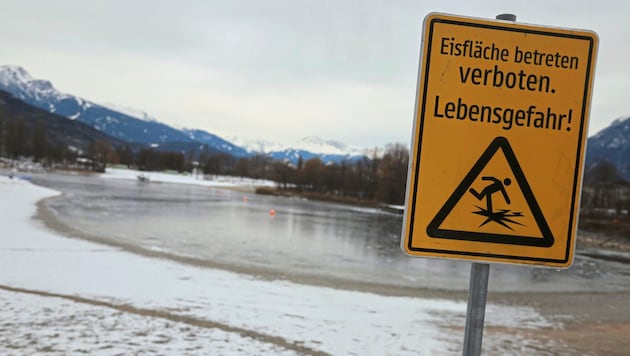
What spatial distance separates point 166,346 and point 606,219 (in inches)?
2889

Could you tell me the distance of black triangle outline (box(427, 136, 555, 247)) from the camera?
1.49 m

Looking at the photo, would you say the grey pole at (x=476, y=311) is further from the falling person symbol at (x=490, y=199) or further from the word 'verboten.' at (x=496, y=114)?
the word 'verboten.' at (x=496, y=114)

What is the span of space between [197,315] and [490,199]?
9.14 m

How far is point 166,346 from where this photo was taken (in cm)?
748

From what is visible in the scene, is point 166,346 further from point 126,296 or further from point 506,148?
point 506,148

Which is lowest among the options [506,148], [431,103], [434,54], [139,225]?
[139,225]

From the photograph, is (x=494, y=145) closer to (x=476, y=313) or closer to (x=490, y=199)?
(x=490, y=199)

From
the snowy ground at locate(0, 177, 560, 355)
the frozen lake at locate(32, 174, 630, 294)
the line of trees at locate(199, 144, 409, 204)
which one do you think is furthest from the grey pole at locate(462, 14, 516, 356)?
the line of trees at locate(199, 144, 409, 204)

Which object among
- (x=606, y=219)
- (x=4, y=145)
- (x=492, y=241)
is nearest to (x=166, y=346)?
(x=492, y=241)

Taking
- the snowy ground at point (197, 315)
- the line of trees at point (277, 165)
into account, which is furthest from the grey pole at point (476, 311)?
the line of trees at point (277, 165)

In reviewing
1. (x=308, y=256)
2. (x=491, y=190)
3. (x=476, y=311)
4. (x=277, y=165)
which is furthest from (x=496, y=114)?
(x=277, y=165)

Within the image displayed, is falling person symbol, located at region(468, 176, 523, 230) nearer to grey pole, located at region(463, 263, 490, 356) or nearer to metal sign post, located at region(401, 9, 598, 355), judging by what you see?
metal sign post, located at region(401, 9, 598, 355)

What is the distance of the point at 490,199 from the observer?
1504 mm

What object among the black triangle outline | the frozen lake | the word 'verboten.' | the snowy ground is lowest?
the frozen lake
